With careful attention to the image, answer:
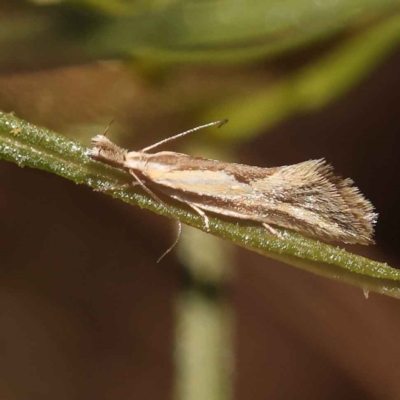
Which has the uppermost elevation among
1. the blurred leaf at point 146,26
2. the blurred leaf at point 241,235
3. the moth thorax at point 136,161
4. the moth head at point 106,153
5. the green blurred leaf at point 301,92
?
the green blurred leaf at point 301,92

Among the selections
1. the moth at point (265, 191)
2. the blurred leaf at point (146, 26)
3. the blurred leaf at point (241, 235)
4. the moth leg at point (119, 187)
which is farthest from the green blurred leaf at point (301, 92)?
the blurred leaf at point (241, 235)

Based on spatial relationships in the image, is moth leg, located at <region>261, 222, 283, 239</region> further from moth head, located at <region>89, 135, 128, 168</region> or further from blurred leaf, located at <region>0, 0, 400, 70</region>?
blurred leaf, located at <region>0, 0, 400, 70</region>

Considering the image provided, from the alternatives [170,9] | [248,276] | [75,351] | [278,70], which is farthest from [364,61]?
[75,351]

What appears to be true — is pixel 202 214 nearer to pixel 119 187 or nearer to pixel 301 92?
pixel 119 187

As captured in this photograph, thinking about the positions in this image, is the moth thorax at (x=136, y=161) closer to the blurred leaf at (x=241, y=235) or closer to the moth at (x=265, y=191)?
the moth at (x=265, y=191)

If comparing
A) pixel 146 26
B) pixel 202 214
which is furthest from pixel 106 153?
pixel 146 26
